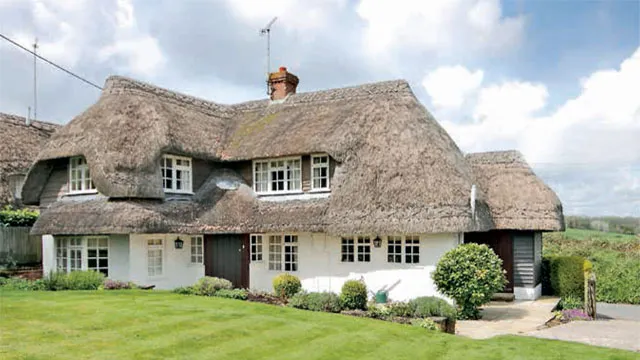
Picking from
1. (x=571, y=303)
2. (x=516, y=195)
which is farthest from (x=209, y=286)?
(x=571, y=303)

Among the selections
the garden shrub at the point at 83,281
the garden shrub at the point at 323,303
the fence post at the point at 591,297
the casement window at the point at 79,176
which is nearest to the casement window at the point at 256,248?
the garden shrub at the point at 323,303

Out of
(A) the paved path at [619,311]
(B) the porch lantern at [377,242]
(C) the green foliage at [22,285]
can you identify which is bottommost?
(A) the paved path at [619,311]

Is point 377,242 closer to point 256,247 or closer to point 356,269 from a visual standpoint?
point 356,269

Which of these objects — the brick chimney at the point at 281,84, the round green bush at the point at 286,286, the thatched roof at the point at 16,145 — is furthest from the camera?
the brick chimney at the point at 281,84

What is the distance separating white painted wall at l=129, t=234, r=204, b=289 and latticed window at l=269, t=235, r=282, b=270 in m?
2.90

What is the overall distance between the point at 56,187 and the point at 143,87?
529cm

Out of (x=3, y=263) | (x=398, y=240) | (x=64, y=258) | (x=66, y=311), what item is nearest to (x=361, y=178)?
(x=398, y=240)

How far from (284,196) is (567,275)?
11.3 metres

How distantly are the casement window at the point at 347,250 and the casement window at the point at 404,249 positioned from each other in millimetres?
1340

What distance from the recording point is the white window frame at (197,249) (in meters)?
21.9

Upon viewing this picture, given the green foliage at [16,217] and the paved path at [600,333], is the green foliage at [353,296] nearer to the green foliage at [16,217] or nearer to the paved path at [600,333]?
the paved path at [600,333]

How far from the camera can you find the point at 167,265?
20938 mm

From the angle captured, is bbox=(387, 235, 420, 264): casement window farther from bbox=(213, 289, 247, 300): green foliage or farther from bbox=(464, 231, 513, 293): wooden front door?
bbox=(213, 289, 247, 300): green foliage

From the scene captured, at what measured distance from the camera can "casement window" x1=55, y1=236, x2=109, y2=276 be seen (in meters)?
20.4
